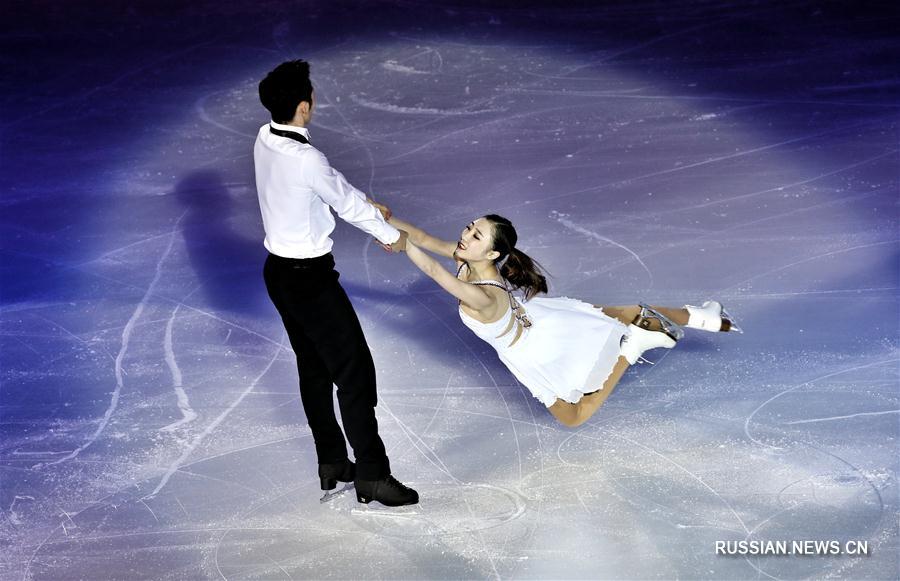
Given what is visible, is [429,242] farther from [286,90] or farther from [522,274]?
[286,90]

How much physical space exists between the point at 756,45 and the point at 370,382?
5.26 metres

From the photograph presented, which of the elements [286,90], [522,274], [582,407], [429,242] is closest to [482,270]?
[522,274]

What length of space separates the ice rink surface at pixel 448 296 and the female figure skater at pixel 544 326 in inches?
7.0

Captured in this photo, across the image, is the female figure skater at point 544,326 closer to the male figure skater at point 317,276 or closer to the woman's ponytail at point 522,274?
the woman's ponytail at point 522,274

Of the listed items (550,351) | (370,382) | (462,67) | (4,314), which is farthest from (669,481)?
(462,67)

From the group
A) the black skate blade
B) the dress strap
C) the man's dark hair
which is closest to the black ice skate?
the dress strap

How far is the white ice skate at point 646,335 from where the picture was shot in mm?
4895

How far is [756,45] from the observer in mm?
8180

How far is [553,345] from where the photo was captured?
15.5 feet

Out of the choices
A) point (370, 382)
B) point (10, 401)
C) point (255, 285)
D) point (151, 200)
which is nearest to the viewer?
point (370, 382)

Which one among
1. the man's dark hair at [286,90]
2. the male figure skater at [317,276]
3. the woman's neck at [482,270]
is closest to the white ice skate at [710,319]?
the woman's neck at [482,270]

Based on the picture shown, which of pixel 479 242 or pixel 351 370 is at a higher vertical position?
pixel 479 242

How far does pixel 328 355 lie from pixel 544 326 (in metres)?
1.09

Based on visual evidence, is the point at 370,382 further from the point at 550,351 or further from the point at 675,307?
the point at 675,307
